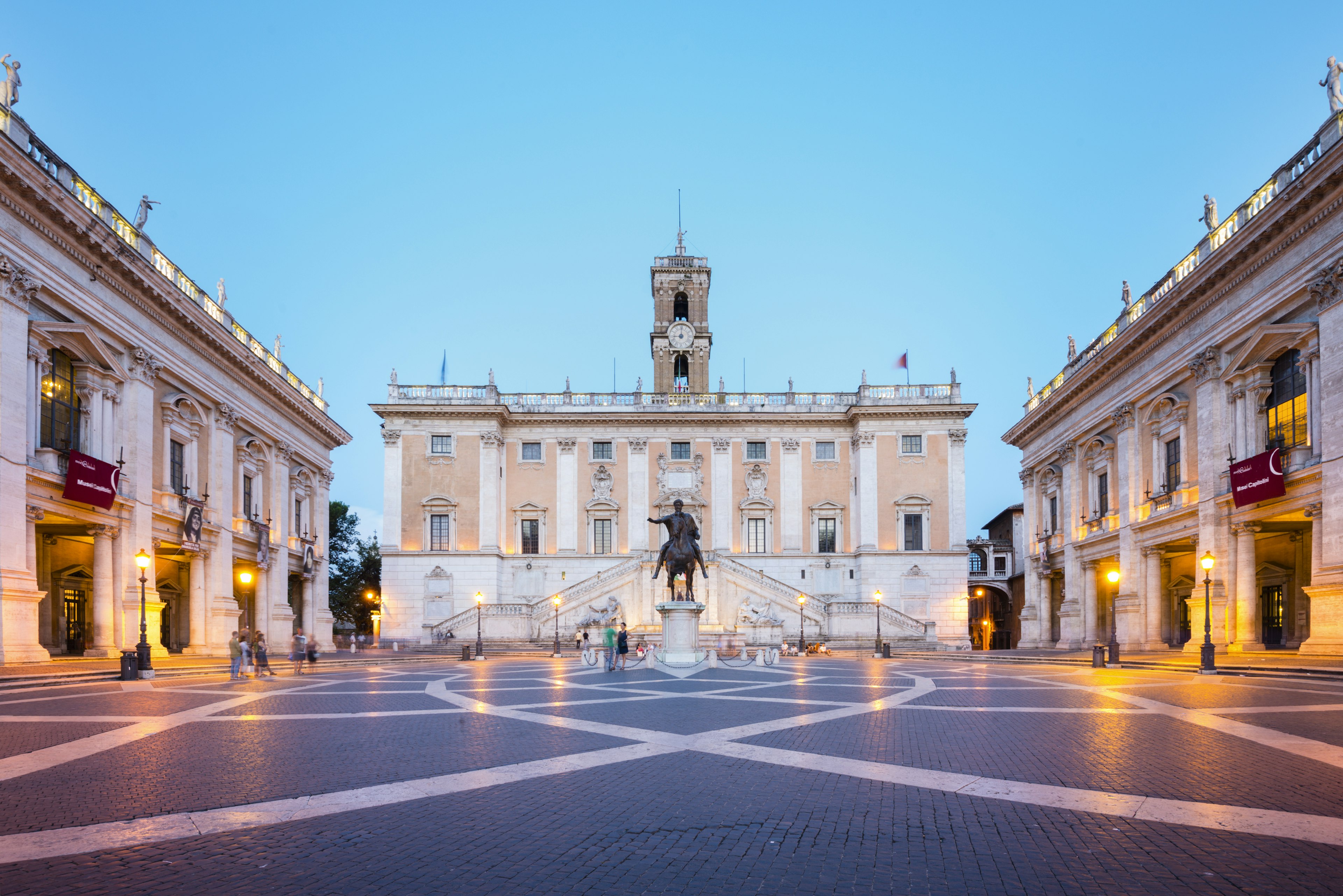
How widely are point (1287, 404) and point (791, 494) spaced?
3654 cm

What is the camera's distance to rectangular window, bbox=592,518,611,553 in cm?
6431

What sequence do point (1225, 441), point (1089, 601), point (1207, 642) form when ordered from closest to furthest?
point (1207, 642) < point (1225, 441) < point (1089, 601)

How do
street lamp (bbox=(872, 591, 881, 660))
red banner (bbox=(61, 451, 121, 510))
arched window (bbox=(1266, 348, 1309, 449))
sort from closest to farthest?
red banner (bbox=(61, 451, 121, 510)), arched window (bbox=(1266, 348, 1309, 449)), street lamp (bbox=(872, 591, 881, 660))

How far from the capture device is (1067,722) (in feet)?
49.5

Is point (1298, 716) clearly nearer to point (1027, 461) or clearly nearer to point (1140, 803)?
point (1140, 803)

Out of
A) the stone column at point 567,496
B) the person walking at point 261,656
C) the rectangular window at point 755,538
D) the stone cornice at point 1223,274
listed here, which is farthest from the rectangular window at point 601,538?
the person walking at point 261,656

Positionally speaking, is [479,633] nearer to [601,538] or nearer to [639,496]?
[601,538]

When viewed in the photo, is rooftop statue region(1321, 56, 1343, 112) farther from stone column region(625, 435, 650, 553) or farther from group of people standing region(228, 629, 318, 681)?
stone column region(625, 435, 650, 553)

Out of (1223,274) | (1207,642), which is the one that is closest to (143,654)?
(1207,642)

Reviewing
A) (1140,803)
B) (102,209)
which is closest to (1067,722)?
(1140,803)

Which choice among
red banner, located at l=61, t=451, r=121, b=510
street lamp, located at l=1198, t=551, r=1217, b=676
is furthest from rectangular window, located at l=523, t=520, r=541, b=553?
street lamp, located at l=1198, t=551, r=1217, b=676

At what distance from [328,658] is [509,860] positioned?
39608 millimetres

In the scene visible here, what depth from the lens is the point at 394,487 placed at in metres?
63.4

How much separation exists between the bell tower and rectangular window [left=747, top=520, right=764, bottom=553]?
1318cm
